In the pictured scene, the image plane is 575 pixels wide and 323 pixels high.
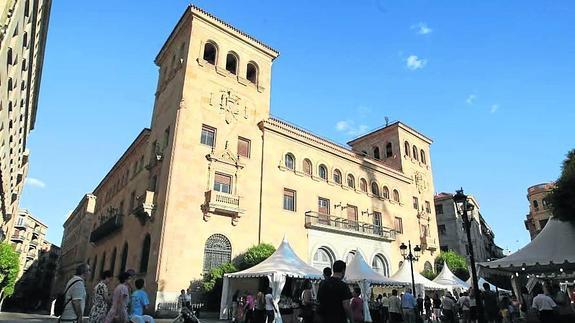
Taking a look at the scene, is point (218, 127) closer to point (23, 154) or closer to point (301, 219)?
point (301, 219)

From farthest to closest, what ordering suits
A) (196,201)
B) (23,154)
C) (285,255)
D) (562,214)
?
1. (23,154)
2. (196,201)
3. (285,255)
4. (562,214)

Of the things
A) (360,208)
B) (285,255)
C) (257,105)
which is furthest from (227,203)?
(360,208)

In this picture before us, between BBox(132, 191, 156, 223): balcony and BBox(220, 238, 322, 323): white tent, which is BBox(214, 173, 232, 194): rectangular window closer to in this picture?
BBox(132, 191, 156, 223): balcony

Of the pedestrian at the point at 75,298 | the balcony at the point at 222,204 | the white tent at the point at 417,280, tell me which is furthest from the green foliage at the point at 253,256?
the pedestrian at the point at 75,298

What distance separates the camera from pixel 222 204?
19.9 m

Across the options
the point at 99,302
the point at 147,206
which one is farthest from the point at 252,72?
the point at 99,302

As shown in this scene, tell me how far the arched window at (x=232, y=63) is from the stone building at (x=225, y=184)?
0.07 meters

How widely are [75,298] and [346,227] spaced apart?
2116cm

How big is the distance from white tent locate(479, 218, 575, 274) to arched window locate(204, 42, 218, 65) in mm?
A: 19451

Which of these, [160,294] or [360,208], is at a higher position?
[360,208]

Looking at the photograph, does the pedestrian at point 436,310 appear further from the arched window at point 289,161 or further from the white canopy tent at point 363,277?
the arched window at point 289,161

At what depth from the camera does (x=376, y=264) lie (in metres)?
27.9

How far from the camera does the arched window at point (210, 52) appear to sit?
77.7 ft

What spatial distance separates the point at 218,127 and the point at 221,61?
4817 millimetres
